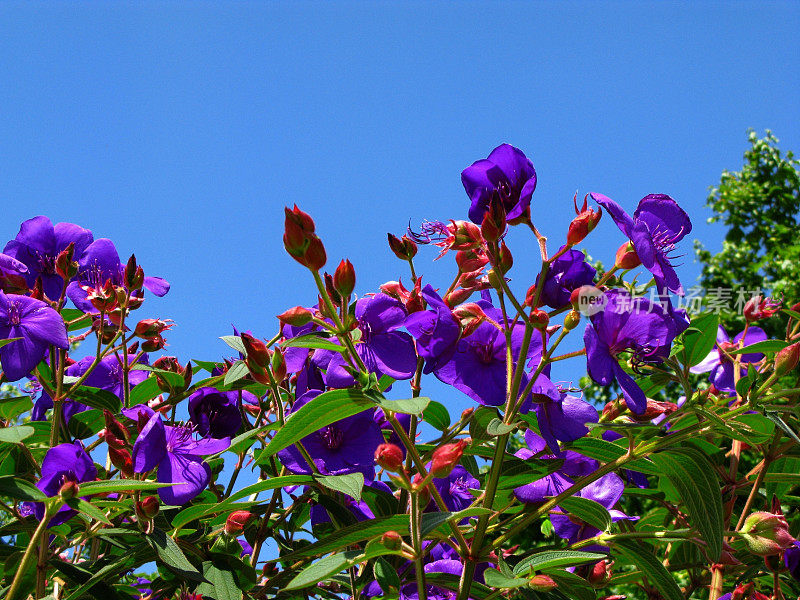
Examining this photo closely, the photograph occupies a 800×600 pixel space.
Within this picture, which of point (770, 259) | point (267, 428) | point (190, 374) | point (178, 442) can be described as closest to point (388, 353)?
point (267, 428)

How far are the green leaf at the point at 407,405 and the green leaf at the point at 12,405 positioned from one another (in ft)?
3.46

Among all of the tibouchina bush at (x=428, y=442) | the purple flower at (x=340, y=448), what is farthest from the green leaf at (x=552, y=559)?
the purple flower at (x=340, y=448)

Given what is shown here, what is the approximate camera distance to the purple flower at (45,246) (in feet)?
6.36

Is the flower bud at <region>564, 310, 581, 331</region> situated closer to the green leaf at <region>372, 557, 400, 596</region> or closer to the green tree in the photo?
the green leaf at <region>372, 557, 400, 596</region>

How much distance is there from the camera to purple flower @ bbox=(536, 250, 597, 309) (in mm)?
1342

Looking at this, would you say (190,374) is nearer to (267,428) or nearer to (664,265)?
(267,428)

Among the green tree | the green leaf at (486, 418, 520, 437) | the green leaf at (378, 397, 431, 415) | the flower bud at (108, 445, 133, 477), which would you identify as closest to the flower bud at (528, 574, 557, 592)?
the green leaf at (486, 418, 520, 437)

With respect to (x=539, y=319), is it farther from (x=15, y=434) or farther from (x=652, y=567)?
(x=15, y=434)

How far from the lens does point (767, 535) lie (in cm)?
138

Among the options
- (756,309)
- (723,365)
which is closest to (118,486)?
(723,365)

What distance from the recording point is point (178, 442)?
62.3 inches

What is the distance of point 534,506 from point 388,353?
41 cm

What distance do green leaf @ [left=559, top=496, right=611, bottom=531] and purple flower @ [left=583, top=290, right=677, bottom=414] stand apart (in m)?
0.20

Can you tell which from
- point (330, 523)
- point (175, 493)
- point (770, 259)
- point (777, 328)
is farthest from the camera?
point (770, 259)
